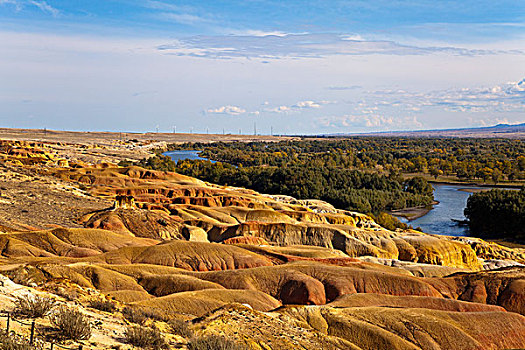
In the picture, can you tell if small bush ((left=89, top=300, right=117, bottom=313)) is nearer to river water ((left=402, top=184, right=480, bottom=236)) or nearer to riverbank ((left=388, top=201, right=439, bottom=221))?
river water ((left=402, top=184, right=480, bottom=236))

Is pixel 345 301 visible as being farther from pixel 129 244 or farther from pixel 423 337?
pixel 129 244

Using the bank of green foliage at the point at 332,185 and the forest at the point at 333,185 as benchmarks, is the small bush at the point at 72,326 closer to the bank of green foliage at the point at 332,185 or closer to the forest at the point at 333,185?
the forest at the point at 333,185

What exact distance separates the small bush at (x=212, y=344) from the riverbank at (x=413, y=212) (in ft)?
244

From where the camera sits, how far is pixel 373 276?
86.4 ft

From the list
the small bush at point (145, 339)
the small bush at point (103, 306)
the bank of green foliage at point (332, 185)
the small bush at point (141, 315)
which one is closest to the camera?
the small bush at point (145, 339)

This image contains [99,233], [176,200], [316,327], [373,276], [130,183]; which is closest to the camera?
[316,327]

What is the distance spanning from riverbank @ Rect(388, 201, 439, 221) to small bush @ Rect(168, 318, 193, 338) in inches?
2875

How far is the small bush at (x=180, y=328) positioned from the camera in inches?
535

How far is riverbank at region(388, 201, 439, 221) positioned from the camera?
277ft

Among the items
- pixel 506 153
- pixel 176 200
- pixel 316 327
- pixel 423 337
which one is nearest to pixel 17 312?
pixel 316 327

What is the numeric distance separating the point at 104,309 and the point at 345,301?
36.2ft

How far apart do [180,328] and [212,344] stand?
199 cm

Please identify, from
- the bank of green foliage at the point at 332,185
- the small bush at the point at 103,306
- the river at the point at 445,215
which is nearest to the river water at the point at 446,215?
the river at the point at 445,215

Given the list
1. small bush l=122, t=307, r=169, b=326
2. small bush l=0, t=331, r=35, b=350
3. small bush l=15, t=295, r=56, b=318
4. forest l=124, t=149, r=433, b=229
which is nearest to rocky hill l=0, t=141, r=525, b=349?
small bush l=122, t=307, r=169, b=326
